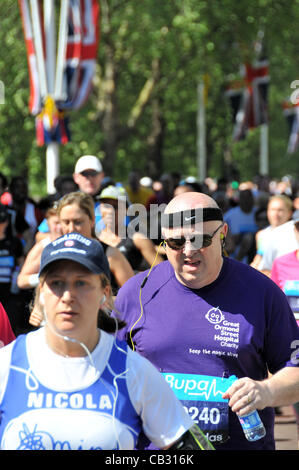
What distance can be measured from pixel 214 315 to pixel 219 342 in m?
0.12

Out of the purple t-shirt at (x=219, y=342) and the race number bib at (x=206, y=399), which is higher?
the purple t-shirt at (x=219, y=342)

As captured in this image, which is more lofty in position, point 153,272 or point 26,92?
point 26,92

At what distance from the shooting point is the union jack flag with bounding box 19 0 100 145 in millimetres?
15211

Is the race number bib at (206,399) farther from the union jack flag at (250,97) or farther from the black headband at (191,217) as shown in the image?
the union jack flag at (250,97)

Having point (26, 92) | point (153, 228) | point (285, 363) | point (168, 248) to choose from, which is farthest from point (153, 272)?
point (26, 92)

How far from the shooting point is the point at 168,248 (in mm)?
4281

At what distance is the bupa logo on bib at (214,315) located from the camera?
159 inches

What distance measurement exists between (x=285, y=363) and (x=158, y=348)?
554 millimetres

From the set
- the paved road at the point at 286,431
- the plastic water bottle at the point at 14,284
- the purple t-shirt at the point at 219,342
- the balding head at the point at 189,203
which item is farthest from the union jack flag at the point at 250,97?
the purple t-shirt at the point at 219,342

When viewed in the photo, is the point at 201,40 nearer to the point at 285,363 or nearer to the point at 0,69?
the point at 0,69

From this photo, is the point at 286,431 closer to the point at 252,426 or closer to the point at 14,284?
the point at 14,284

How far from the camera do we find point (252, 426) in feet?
12.1

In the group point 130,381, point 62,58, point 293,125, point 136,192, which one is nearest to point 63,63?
point 62,58
